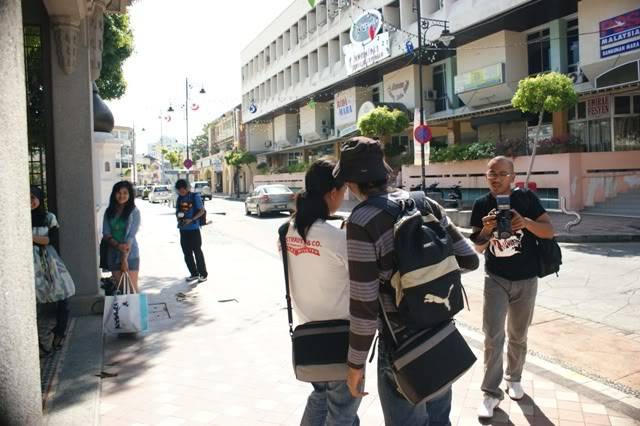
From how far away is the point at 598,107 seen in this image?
1920cm

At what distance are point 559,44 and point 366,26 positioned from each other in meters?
10.7

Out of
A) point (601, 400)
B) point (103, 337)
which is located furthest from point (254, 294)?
point (601, 400)

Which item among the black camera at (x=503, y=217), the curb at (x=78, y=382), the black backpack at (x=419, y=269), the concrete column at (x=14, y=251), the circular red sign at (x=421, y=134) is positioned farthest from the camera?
the circular red sign at (x=421, y=134)

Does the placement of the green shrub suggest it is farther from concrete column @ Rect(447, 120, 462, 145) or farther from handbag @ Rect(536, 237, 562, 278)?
handbag @ Rect(536, 237, 562, 278)

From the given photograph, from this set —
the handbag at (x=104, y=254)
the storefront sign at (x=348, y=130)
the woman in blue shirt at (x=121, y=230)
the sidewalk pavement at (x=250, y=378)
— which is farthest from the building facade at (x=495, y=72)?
the handbag at (x=104, y=254)

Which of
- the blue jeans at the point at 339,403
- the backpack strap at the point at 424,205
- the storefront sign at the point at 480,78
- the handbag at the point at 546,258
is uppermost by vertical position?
the storefront sign at the point at 480,78

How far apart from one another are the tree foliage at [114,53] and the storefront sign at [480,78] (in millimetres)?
13397

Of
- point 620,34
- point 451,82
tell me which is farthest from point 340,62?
point 620,34

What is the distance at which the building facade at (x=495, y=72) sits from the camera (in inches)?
690

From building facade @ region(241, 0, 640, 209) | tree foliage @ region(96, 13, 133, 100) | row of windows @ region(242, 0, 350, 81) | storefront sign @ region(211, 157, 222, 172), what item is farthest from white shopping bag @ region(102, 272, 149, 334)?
storefront sign @ region(211, 157, 222, 172)

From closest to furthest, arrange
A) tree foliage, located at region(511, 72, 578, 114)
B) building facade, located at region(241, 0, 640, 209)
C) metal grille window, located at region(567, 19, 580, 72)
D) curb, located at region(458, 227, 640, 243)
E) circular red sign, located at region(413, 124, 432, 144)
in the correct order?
curb, located at region(458, 227, 640, 243)
tree foliage, located at region(511, 72, 578, 114)
circular red sign, located at region(413, 124, 432, 144)
building facade, located at region(241, 0, 640, 209)
metal grille window, located at region(567, 19, 580, 72)

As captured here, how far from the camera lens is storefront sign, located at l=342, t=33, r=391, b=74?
2588 cm

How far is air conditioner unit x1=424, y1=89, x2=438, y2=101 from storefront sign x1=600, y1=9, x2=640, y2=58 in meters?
9.48

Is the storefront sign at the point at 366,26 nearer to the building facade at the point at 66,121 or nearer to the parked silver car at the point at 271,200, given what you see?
the parked silver car at the point at 271,200
